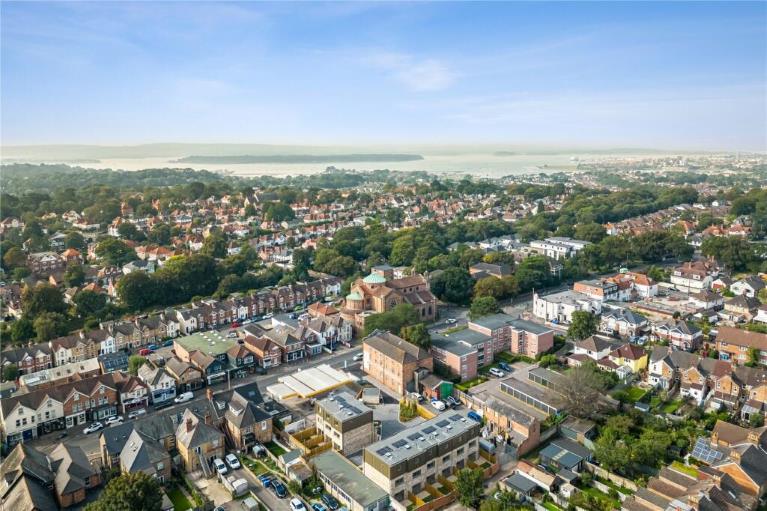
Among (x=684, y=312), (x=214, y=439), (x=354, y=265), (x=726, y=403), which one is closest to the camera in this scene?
(x=214, y=439)

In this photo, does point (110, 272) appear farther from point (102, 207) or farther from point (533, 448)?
point (533, 448)

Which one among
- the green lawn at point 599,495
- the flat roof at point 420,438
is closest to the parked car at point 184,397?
the flat roof at point 420,438

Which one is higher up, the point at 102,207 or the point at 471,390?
the point at 102,207

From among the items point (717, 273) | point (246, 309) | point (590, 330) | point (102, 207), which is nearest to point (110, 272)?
point (246, 309)

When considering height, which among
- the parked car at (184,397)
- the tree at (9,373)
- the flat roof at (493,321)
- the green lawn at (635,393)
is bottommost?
the green lawn at (635,393)

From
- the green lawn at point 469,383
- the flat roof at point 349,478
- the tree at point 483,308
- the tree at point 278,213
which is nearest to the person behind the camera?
the flat roof at point 349,478

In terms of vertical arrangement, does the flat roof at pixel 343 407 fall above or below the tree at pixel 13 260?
below

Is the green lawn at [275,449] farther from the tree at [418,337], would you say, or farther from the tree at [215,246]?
Result: the tree at [215,246]
